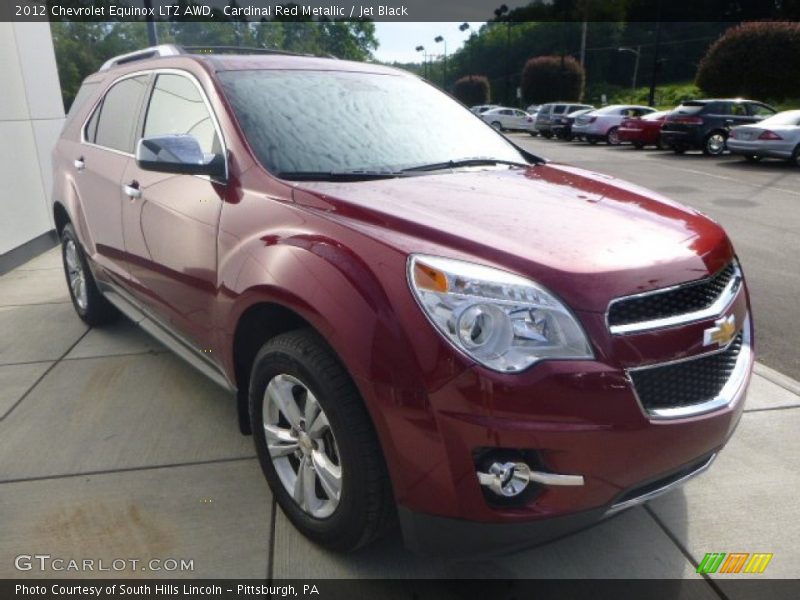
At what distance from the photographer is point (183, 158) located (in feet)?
8.89

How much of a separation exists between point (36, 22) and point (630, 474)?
29.6 ft

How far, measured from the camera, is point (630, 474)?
1.97 m

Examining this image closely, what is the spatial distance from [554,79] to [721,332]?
57.5 metres

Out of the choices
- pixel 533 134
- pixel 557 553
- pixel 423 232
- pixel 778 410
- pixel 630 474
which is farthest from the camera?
pixel 533 134

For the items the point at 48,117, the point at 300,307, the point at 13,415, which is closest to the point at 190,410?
the point at 13,415

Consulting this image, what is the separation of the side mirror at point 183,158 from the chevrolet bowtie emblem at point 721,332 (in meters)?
1.91

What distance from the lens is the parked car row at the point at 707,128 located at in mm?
15477

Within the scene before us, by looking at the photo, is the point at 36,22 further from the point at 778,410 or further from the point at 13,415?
the point at 778,410

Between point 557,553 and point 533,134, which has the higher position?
point 557,553

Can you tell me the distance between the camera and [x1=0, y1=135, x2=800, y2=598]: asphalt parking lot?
7.99ft

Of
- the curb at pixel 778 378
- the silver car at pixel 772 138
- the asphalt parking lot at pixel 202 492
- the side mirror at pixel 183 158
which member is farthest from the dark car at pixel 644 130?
Result: the side mirror at pixel 183 158

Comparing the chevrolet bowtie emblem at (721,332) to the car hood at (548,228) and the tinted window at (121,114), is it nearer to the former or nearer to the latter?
the car hood at (548,228)

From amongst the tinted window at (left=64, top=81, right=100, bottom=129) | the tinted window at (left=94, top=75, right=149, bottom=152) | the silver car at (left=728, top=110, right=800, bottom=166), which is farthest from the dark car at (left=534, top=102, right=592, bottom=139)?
the tinted window at (left=94, top=75, right=149, bottom=152)

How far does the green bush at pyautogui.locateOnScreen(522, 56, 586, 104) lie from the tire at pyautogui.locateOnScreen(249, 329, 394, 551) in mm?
55592
